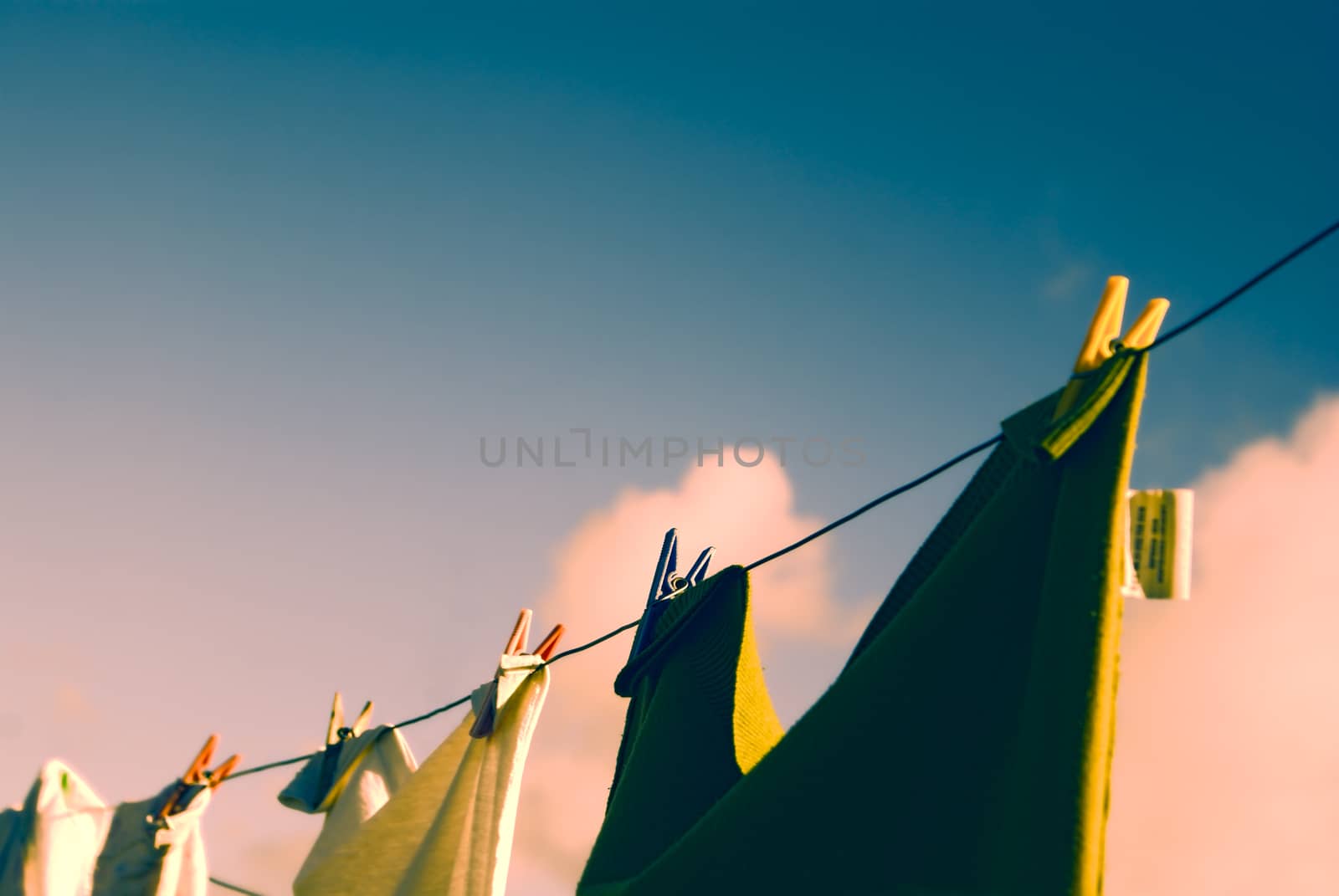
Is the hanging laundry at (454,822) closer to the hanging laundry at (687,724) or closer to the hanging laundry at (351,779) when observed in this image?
the hanging laundry at (351,779)

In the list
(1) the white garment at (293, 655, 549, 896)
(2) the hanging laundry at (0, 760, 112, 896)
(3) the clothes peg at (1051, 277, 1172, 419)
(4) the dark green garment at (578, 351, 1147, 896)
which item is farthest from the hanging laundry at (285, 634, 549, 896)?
(3) the clothes peg at (1051, 277, 1172, 419)

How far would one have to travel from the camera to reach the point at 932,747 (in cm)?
286

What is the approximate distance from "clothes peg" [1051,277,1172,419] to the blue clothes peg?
75.6 inches

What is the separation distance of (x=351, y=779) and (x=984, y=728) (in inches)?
120

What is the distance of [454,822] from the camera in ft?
14.6

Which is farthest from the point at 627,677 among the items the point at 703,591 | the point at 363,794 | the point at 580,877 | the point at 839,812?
the point at 839,812

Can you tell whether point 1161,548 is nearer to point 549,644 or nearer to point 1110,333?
point 1110,333

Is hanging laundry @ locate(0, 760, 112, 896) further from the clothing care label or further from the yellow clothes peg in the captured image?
the clothing care label

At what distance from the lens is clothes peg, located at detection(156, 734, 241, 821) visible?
4.65 meters

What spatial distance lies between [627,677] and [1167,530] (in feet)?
7.50

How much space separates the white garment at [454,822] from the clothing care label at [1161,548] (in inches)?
97.1

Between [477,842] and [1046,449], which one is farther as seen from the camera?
[477,842]

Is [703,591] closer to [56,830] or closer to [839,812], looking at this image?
[839,812]

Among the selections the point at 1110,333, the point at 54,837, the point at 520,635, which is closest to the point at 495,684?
the point at 520,635
